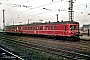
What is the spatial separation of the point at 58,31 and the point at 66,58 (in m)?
15.0

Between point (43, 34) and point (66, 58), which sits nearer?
point (66, 58)

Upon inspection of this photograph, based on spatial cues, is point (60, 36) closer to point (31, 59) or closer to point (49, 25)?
point (49, 25)

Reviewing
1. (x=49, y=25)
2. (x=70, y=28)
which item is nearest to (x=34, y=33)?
(x=49, y=25)

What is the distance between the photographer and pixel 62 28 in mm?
25016

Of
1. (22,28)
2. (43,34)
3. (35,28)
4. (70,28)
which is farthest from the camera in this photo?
(22,28)

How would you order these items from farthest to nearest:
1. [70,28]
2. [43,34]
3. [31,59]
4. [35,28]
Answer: [35,28] < [43,34] < [70,28] < [31,59]

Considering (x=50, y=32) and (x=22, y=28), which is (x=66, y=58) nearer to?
(x=50, y=32)

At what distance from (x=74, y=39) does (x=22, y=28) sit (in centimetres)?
1853

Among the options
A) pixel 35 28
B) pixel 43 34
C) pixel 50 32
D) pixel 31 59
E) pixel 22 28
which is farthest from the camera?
pixel 22 28

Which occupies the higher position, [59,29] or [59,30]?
[59,29]

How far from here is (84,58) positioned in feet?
36.2

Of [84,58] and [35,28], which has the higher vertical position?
[35,28]

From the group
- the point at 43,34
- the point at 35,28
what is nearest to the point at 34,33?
the point at 35,28

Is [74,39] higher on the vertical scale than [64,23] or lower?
lower
